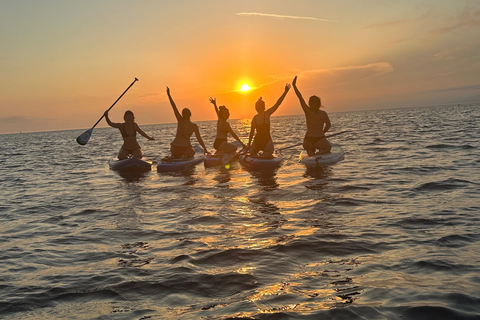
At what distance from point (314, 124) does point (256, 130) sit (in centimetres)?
222

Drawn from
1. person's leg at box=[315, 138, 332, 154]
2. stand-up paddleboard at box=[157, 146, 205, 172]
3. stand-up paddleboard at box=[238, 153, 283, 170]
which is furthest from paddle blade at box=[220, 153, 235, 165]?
person's leg at box=[315, 138, 332, 154]

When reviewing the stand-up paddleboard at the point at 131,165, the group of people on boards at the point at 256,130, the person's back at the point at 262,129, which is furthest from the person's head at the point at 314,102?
the stand-up paddleboard at the point at 131,165

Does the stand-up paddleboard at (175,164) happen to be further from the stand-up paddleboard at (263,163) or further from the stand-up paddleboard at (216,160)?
the stand-up paddleboard at (263,163)

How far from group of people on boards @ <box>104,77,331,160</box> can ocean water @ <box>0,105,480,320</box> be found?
3.45 meters

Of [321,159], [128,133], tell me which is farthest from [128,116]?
[321,159]

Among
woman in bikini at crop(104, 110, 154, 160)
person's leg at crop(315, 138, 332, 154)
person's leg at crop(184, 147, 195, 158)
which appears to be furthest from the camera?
person's leg at crop(184, 147, 195, 158)

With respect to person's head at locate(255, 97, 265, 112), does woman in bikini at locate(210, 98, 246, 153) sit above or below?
below

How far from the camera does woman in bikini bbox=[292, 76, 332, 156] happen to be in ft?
46.3

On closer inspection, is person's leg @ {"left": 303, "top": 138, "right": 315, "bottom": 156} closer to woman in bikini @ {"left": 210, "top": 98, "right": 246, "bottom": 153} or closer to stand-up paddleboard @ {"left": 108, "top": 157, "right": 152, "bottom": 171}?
woman in bikini @ {"left": 210, "top": 98, "right": 246, "bottom": 153}

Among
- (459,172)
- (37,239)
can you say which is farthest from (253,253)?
(459,172)

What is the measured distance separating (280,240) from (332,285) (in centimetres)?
180

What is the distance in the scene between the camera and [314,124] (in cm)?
1453

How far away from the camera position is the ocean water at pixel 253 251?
13.5 feet

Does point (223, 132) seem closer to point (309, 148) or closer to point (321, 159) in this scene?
point (309, 148)
